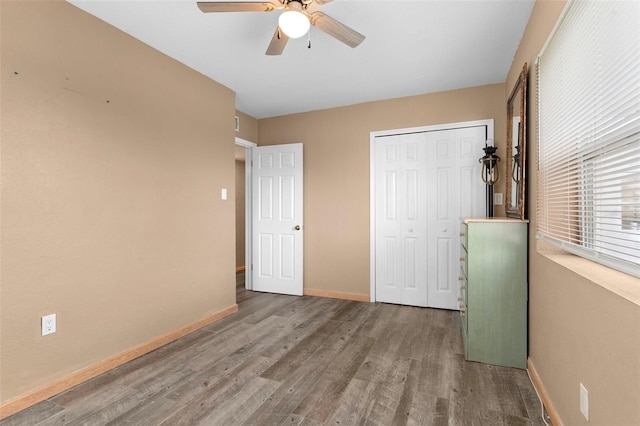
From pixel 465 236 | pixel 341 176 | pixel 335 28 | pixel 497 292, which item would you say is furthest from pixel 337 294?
pixel 335 28

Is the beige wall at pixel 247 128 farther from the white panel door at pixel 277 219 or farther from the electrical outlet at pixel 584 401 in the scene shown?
the electrical outlet at pixel 584 401

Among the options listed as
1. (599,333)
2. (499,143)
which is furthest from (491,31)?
(599,333)

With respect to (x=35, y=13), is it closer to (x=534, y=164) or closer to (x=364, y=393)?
(x=364, y=393)

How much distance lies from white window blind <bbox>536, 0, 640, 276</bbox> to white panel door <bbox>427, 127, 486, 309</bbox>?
162 cm

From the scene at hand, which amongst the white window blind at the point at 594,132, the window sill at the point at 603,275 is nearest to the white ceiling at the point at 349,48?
the white window blind at the point at 594,132

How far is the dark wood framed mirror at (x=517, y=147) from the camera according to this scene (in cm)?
228

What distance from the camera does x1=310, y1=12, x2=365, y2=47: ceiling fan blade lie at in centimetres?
186

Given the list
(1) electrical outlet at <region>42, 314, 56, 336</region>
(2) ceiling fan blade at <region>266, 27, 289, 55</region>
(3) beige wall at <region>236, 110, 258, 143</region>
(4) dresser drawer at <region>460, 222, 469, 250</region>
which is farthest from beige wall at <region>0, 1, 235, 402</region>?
(4) dresser drawer at <region>460, 222, 469, 250</region>

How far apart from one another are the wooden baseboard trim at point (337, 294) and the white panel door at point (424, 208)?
0.18 metres

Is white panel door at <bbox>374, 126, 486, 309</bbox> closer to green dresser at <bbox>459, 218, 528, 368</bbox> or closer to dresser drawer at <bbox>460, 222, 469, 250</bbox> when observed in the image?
dresser drawer at <bbox>460, 222, 469, 250</bbox>

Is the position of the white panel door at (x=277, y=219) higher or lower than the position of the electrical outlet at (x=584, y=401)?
higher

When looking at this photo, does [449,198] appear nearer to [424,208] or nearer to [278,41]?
[424,208]

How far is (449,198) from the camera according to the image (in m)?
3.57

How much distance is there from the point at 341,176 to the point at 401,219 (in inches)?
37.5
